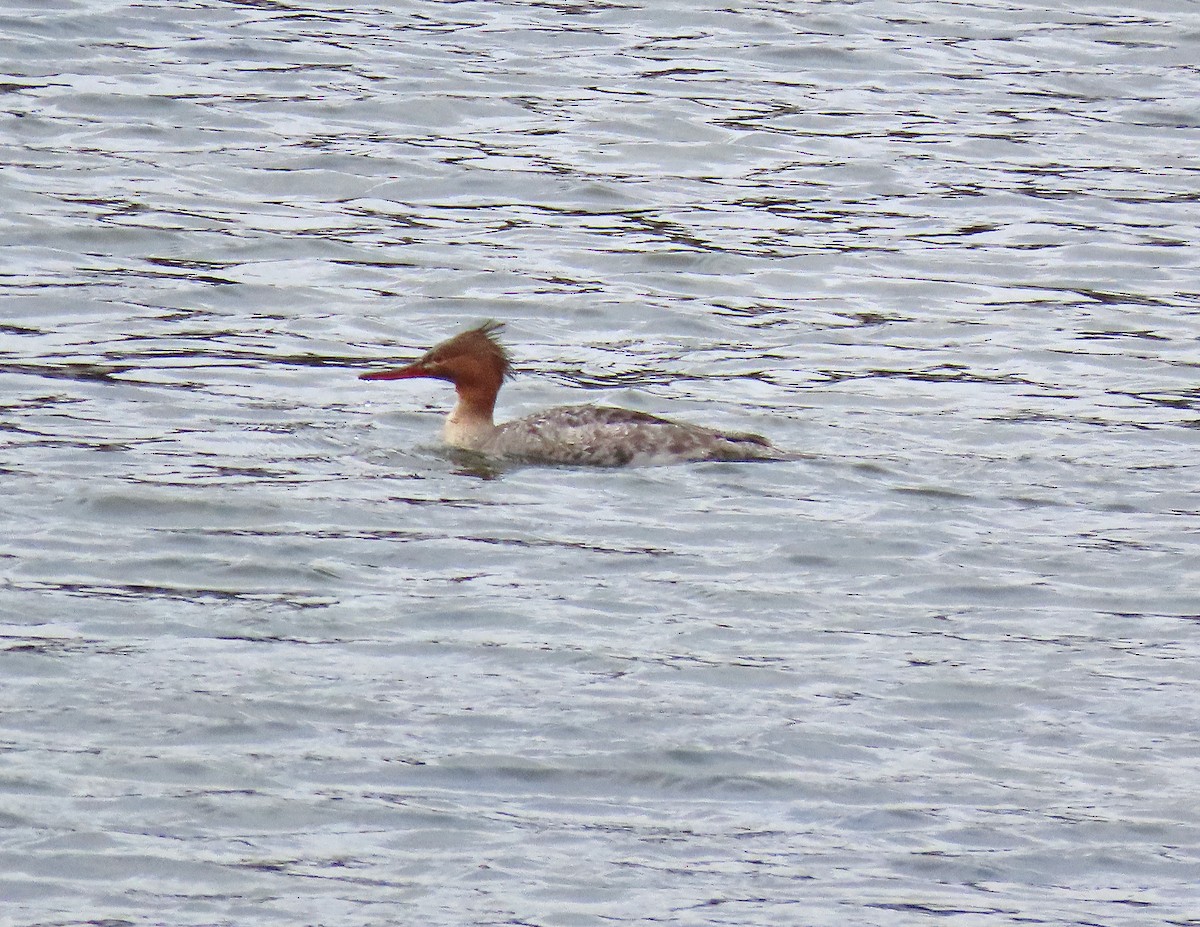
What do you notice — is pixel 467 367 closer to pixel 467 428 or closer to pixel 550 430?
pixel 467 428

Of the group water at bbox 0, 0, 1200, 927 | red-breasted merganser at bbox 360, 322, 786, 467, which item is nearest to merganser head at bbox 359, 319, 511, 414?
red-breasted merganser at bbox 360, 322, 786, 467

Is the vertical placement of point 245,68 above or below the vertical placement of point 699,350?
above

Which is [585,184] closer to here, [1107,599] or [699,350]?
[699,350]

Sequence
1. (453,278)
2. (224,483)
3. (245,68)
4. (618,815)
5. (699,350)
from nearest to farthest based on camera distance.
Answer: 1. (618,815)
2. (224,483)
3. (699,350)
4. (453,278)
5. (245,68)

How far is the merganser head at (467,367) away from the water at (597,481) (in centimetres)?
33

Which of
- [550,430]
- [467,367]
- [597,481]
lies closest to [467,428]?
[467,367]

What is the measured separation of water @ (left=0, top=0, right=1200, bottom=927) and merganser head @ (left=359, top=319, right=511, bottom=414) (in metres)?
0.33

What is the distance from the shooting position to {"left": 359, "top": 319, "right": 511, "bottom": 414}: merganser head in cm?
1227

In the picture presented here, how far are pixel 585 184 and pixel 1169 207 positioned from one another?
418 cm

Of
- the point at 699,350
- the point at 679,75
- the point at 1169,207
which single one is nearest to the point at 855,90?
the point at 679,75

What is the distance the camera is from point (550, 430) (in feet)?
38.9

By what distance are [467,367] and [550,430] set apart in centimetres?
70

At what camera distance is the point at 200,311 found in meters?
13.9

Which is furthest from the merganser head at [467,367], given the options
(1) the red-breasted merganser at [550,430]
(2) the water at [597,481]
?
(2) the water at [597,481]
